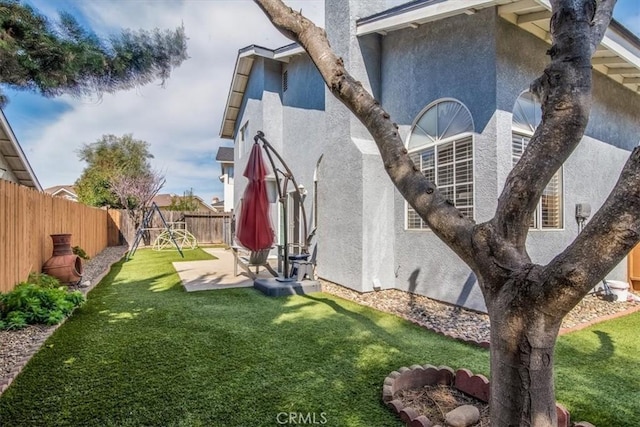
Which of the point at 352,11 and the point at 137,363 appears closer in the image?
the point at 137,363

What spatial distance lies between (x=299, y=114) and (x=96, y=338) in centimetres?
1059

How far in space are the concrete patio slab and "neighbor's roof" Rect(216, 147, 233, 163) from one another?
21328 mm

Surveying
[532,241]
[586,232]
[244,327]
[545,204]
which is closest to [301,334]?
[244,327]

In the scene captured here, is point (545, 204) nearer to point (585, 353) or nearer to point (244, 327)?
point (585, 353)

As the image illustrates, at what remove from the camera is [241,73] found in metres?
17.7

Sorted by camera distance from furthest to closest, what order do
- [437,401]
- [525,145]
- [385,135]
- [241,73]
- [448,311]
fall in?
1. [241,73]
2. [525,145]
3. [448,311]
4. [437,401]
5. [385,135]

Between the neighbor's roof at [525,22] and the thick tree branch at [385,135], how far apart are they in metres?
5.21

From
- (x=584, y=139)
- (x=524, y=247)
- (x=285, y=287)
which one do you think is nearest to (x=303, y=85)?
(x=285, y=287)

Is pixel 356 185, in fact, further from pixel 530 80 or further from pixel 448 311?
pixel 530 80

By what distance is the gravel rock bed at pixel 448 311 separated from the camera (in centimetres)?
614

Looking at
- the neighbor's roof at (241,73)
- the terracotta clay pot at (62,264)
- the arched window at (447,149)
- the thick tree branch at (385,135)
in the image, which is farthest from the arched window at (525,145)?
the terracotta clay pot at (62,264)

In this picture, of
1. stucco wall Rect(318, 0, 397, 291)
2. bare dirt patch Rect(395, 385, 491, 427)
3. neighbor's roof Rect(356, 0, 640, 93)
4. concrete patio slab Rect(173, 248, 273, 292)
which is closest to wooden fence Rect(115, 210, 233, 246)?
concrete patio slab Rect(173, 248, 273, 292)

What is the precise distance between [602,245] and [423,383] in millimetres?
2801

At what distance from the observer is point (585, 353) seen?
16.8ft
